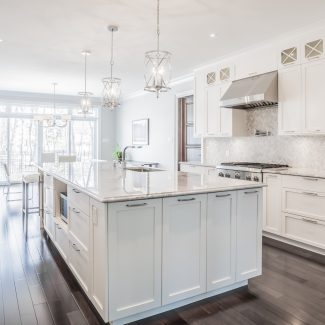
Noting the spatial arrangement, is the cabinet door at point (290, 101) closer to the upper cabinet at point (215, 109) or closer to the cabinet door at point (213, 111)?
the upper cabinet at point (215, 109)

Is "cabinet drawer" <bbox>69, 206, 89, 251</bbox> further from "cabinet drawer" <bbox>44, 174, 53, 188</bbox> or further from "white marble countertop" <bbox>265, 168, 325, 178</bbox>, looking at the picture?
"white marble countertop" <bbox>265, 168, 325, 178</bbox>

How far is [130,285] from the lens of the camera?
2.02 meters

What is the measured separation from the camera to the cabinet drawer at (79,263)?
231cm

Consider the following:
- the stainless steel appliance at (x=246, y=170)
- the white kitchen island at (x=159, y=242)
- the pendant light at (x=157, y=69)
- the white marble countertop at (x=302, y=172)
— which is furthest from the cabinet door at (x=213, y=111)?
the white kitchen island at (x=159, y=242)

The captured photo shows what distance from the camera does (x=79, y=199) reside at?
8.11 feet

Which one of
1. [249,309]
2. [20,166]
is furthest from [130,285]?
[20,166]

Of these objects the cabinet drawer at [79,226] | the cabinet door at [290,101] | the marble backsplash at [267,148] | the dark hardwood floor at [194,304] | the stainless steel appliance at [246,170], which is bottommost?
the dark hardwood floor at [194,304]

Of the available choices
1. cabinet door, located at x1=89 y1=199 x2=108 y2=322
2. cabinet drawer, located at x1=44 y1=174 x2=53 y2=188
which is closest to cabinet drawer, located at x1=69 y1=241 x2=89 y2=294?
cabinet door, located at x1=89 y1=199 x2=108 y2=322

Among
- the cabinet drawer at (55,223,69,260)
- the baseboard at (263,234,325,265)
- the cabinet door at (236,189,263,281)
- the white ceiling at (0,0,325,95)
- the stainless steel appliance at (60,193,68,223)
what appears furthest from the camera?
the baseboard at (263,234,325,265)

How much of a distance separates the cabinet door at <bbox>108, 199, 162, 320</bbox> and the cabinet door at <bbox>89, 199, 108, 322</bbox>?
32 mm

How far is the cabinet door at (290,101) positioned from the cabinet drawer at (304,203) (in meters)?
0.86

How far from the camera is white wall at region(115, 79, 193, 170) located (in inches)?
282

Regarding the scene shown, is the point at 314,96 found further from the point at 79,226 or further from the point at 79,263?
the point at 79,263

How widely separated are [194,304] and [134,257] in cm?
71
